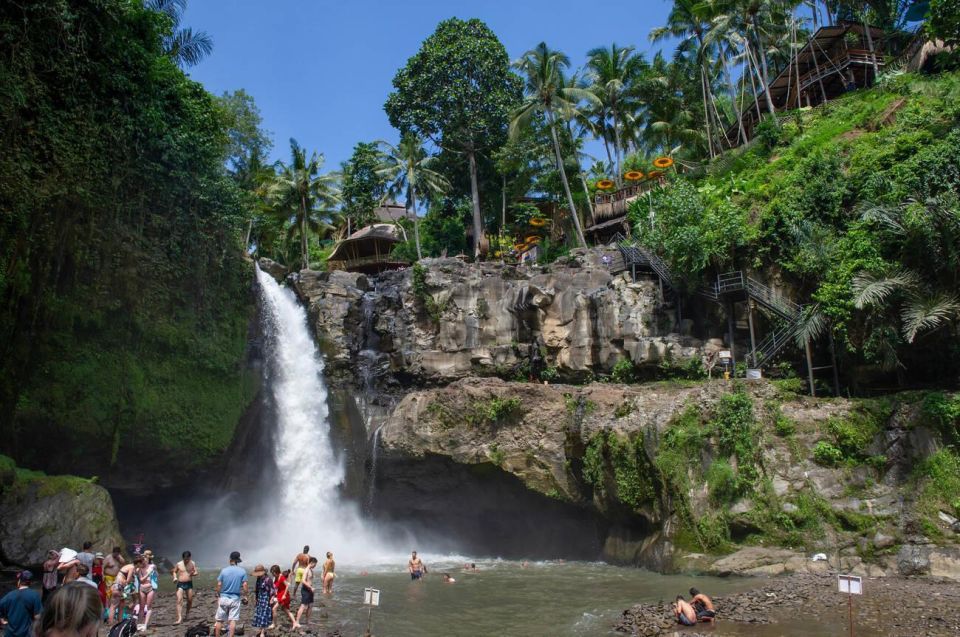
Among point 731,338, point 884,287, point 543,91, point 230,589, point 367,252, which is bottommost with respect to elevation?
point 230,589

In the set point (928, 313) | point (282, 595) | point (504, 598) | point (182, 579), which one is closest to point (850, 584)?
point (504, 598)

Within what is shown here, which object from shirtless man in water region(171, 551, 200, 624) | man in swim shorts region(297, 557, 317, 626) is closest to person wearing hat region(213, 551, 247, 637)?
man in swim shorts region(297, 557, 317, 626)

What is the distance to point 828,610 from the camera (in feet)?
49.7

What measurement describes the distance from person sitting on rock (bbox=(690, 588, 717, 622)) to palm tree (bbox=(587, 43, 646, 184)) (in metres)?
36.6

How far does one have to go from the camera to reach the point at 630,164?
188ft

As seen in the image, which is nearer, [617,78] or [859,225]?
[859,225]

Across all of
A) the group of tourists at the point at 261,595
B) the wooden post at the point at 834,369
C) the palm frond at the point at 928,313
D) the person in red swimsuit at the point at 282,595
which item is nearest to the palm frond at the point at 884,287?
the palm frond at the point at 928,313

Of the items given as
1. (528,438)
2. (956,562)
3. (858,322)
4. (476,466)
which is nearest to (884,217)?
(858,322)

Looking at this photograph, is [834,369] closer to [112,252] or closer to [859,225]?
[859,225]

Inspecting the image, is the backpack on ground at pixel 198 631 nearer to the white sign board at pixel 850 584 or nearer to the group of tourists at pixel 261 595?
the group of tourists at pixel 261 595

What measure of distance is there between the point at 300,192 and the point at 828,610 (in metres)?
39.1

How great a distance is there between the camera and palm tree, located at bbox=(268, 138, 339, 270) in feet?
148

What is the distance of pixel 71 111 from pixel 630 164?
44304mm

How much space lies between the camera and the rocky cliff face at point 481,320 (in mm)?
29562
